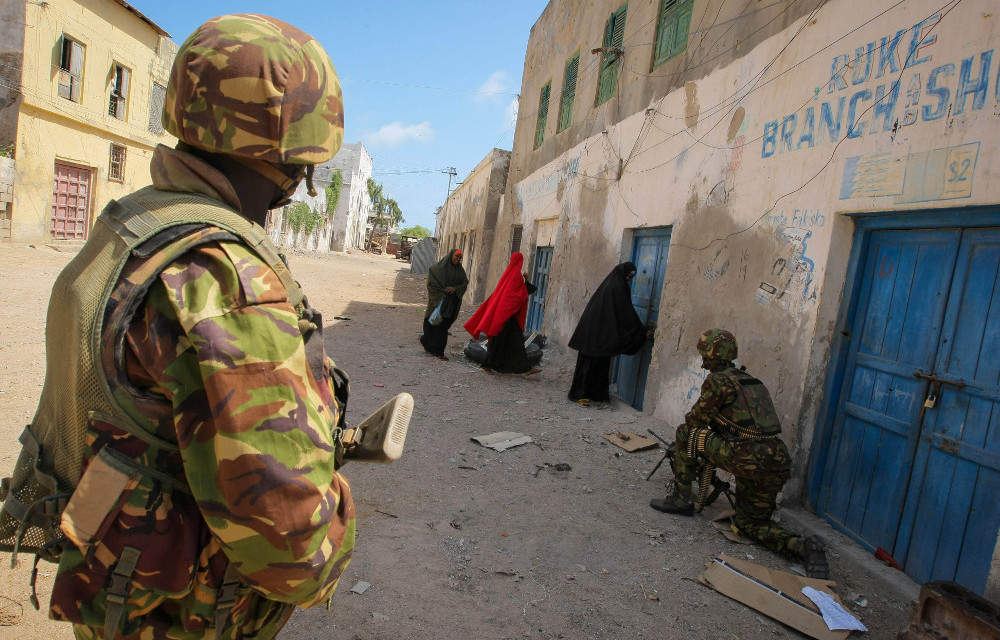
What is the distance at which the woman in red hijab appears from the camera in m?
7.70

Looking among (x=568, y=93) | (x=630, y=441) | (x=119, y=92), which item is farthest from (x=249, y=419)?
(x=119, y=92)

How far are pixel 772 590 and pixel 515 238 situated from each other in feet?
33.0

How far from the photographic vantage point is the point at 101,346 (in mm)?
857

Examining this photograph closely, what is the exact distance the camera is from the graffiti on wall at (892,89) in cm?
294

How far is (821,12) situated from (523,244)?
25.3ft

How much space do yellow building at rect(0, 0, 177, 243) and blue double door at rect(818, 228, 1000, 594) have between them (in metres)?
16.4

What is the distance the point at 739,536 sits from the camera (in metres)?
3.55

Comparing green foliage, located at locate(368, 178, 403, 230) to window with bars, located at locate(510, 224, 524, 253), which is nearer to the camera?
window with bars, located at locate(510, 224, 524, 253)

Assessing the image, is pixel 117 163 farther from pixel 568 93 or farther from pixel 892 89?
pixel 892 89

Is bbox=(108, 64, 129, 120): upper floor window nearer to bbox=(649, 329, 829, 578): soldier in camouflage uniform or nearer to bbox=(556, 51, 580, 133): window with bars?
bbox=(556, 51, 580, 133): window with bars

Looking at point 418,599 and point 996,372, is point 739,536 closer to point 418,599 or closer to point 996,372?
point 996,372

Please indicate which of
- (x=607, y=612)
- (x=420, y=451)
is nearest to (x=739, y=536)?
(x=607, y=612)

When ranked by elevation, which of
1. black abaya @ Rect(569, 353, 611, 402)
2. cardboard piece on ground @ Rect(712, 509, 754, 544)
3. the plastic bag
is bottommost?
cardboard piece on ground @ Rect(712, 509, 754, 544)

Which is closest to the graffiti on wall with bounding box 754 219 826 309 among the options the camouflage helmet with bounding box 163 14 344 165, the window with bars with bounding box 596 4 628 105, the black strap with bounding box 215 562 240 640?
the camouflage helmet with bounding box 163 14 344 165
